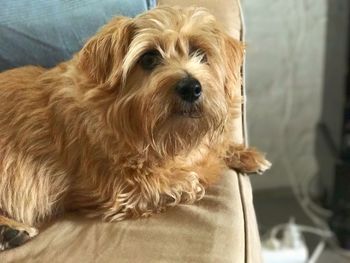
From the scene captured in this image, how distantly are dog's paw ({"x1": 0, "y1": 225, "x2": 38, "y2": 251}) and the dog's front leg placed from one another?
0.43m

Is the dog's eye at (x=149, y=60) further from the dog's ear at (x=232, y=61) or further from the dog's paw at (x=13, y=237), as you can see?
the dog's paw at (x=13, y=237)

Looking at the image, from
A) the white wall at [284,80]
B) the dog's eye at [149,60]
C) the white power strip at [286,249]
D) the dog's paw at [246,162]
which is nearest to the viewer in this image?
the dog's eye at [149,60]

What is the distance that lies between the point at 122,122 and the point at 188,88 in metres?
0.14

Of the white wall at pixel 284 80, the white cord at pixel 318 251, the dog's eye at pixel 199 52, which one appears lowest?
the white cord at pixel 318 251

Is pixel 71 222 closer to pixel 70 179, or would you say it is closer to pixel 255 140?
pixel 70 179

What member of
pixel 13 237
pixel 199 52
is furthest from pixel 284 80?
pixel 13 237

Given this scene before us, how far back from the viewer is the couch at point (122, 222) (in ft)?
3.67

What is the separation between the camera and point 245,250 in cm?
113

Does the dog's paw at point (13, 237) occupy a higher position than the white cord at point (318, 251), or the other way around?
the dog's paw at point (13, 237)

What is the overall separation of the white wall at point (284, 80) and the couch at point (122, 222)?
22.6 inches

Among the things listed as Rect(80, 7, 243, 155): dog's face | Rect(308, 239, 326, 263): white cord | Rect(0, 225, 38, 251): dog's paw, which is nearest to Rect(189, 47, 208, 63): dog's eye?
Rect(80, 7, 243, 155): dog's face

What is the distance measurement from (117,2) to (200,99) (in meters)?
0.38

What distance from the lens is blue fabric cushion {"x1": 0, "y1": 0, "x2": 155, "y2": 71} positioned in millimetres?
1426

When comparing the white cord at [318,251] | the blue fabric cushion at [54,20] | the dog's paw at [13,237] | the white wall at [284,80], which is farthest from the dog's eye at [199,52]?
the white cord at [318,251]
